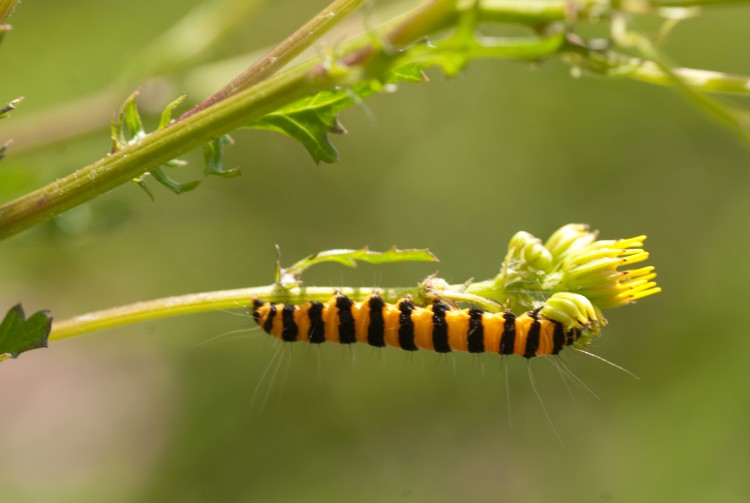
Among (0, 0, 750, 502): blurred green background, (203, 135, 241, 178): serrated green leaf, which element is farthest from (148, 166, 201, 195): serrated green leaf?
(0, 0, 750, 502): blurred green background

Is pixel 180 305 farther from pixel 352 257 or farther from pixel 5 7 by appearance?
pixel 5 7

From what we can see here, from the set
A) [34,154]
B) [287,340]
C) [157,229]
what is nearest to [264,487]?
[157,229]

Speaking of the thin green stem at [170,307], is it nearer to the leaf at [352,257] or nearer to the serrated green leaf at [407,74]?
the leaf at [352,257]

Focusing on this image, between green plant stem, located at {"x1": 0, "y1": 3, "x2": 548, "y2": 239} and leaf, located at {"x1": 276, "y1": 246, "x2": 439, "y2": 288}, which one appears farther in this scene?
leaf, located at {"x1": 276, "y1": 246, "x2": 439, "y2": 288}

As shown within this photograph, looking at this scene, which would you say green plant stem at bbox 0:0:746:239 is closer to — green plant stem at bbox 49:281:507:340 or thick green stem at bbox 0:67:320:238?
thick green stem at bbox 0:67:320:238

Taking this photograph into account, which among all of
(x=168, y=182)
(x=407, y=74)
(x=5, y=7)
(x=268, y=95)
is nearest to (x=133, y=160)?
(x=168, y=182)

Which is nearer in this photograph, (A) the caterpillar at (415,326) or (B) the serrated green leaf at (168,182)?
(B) the serrated green leaf at (168,182)

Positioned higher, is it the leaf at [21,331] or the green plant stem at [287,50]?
the green plant stem at [287,50]

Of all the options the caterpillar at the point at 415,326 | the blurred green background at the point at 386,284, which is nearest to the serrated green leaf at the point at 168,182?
the caterpillar at the point at 415,326
